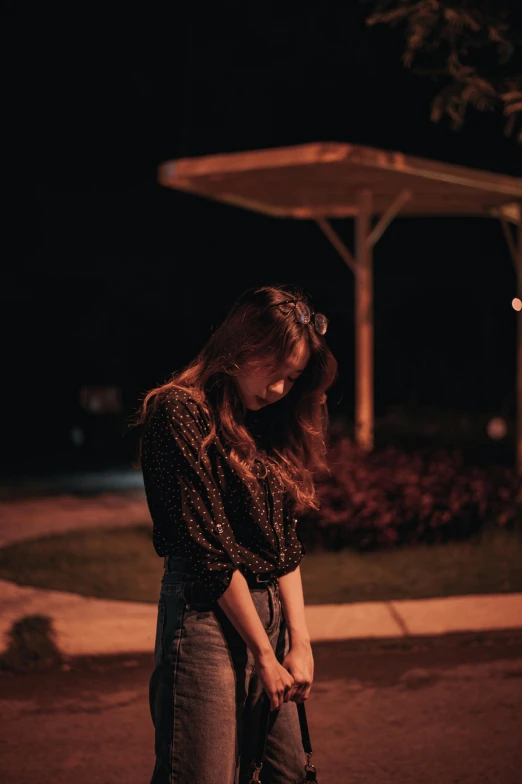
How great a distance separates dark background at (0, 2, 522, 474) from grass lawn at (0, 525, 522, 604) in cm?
864

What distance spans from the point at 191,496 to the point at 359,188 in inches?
333

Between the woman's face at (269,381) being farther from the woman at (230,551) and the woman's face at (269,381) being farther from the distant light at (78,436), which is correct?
the distant light at (78,436)

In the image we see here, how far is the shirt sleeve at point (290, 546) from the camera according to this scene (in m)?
2.75

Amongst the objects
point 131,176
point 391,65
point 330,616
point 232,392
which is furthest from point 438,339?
point 232,392

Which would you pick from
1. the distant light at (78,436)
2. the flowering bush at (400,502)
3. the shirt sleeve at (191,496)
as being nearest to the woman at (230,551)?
the shirt sleeve at (191,496)

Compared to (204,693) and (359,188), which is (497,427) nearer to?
(359,188)

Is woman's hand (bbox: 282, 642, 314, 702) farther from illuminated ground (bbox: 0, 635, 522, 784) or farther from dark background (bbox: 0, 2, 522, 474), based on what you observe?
dark background (bbox: 0, 2, 522, 474)

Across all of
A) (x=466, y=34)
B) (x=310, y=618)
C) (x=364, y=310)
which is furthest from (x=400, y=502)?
(x=466, y=34)

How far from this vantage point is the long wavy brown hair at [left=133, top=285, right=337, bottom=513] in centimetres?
273

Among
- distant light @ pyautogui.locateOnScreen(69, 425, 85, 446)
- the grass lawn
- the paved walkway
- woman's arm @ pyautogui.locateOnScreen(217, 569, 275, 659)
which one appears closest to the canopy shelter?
the grass lawn

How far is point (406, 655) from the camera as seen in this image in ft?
20.9

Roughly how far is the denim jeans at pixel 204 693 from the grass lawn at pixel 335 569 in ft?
14.9

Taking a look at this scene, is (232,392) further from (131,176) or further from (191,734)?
(131,176)

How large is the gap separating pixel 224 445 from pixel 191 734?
68cm
